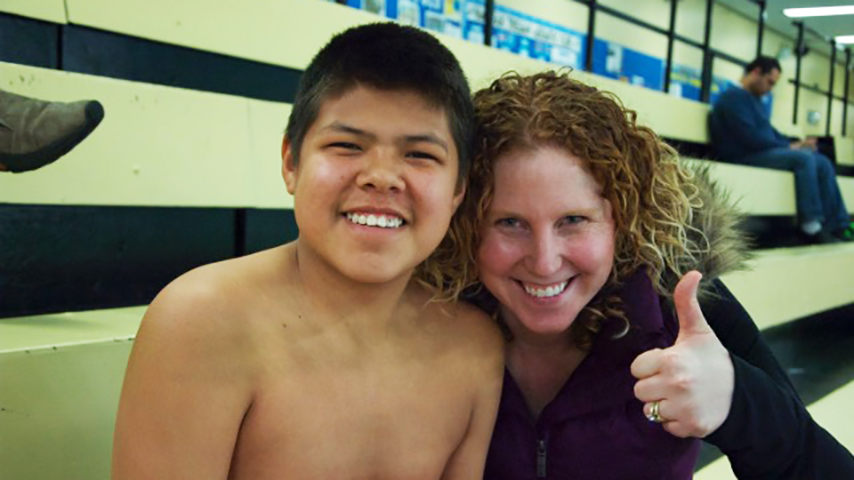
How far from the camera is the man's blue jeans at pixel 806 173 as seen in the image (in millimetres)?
4461

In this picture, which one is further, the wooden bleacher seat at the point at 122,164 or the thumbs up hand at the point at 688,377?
the wooden bleacher seat at the point at 122,164

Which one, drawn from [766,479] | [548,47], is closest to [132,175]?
[766,479]

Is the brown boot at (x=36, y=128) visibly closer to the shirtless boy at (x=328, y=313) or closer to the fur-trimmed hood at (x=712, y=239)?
the shirtless boy at (x=328, y=313)

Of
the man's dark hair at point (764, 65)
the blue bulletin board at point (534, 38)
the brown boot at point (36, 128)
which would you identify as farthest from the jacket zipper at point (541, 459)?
the man's dark hair at point (764, 65)

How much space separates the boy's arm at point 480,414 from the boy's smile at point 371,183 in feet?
0.78

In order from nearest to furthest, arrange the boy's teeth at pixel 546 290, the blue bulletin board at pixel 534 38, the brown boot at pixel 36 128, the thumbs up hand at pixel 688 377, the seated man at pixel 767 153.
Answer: the thumbs up hand at pixel 688 377, the boy's teeth at pixel 546 290, the brown boot at pixel 36 128, the blue bulletin board at pixel 534 38, the seated man at pixel 767 153

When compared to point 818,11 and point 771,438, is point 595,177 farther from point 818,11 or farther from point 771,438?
point 818,11

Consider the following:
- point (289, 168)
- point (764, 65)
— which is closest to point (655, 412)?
point (289, 168)

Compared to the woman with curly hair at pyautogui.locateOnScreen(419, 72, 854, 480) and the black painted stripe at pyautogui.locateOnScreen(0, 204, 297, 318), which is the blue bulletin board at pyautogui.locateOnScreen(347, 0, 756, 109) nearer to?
the black painted stripe at pyautogui.locateOnScreen(0, 204, 297, 318)

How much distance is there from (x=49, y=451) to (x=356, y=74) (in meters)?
0.67

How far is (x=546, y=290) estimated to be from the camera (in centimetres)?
93

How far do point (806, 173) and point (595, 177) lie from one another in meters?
4.12

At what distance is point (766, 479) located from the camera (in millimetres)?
962

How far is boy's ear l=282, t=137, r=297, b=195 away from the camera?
0.84 meters
